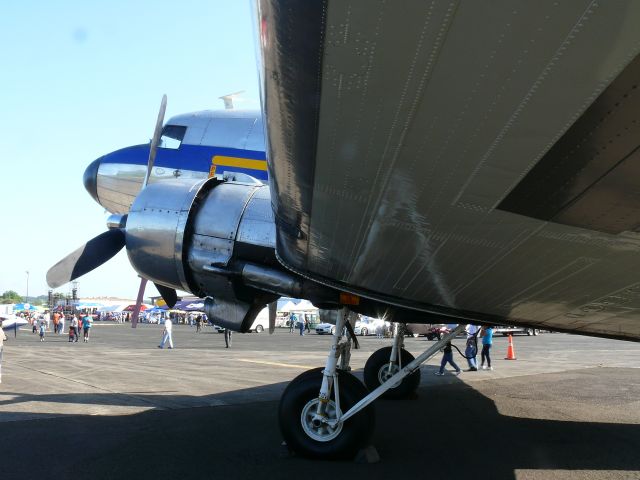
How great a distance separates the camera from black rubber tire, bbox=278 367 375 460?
6234 mm

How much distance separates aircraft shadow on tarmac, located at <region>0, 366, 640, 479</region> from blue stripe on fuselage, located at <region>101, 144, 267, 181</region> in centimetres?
475

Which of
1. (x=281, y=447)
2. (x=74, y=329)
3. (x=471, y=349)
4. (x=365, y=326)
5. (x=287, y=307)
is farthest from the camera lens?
(x=287, y=307)

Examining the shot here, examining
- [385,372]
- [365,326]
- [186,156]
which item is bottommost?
[385,372]

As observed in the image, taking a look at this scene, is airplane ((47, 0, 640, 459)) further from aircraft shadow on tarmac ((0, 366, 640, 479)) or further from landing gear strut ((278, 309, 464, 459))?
aircraft shadow on tarmac ((0, 366, 640, 479))

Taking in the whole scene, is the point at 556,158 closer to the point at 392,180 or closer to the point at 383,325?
the point at 392,180

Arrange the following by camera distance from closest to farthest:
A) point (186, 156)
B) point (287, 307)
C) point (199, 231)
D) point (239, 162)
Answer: point (199, 231) → point (239, 162) → point (186, 156) → point (287, 307)

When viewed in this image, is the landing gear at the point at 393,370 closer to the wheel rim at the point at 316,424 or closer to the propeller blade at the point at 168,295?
the propeller blade at the point at 168,295

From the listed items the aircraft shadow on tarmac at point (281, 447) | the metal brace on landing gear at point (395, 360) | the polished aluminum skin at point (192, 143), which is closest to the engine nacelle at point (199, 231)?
the aircraft shadow on tarmac at point (281, 447)

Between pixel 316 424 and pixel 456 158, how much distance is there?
4.35 meters

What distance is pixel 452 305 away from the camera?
5.86m

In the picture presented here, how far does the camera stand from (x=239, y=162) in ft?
38.5

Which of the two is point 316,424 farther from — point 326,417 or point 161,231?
point 161,231

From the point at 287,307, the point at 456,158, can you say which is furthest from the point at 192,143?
the point at 287,307

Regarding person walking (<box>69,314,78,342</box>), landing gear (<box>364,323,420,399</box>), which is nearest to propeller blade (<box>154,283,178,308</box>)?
landing gear (<box>364,323,420,399</box>)
